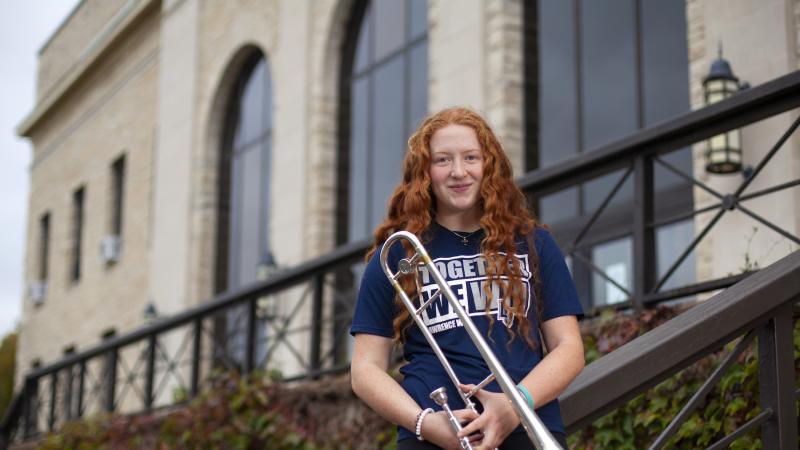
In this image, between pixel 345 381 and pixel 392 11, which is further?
pixel 392 11

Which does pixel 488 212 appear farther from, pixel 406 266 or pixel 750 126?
pixel 750 126

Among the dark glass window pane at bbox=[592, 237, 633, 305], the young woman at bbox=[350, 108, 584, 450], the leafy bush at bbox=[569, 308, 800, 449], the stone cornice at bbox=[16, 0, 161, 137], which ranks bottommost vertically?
the leafy bush at bbox=[569, 308, 800, 449]

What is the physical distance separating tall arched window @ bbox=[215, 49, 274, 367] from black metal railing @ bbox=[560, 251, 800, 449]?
12.6 metres

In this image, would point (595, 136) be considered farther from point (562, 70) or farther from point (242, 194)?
point (242, 194)

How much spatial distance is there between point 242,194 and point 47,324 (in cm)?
886

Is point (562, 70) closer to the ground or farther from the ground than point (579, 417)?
farther from the ground

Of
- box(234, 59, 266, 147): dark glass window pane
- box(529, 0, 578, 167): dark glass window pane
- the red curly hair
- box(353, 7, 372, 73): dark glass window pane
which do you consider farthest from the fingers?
box(234, 59, 266, 147): dark glass window pane

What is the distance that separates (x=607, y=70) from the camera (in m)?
10.4

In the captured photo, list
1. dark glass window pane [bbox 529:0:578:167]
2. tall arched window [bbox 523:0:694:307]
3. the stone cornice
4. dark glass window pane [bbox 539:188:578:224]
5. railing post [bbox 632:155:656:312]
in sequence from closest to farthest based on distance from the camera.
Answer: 1. railing post [bbox 632:155:656:312]
2. tall arched window [bbox 523:0:694:307]
3. dark glass window pane [bbox 539:188:578:224]
4. dark glass window pane [bbox 529:0:578:167]
5. the stone cornice

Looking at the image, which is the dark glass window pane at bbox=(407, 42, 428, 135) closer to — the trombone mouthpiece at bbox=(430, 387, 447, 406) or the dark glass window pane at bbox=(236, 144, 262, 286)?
the dark glass window pane at bbox=(236, 144, 262, 286)

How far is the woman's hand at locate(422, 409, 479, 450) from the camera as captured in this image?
104 inches

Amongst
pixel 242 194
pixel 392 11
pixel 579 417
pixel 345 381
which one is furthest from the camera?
pixel 242 194

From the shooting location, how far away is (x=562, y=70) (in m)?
11.0

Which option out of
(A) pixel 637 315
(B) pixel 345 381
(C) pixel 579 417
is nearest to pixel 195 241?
(B) pixel 345 381
